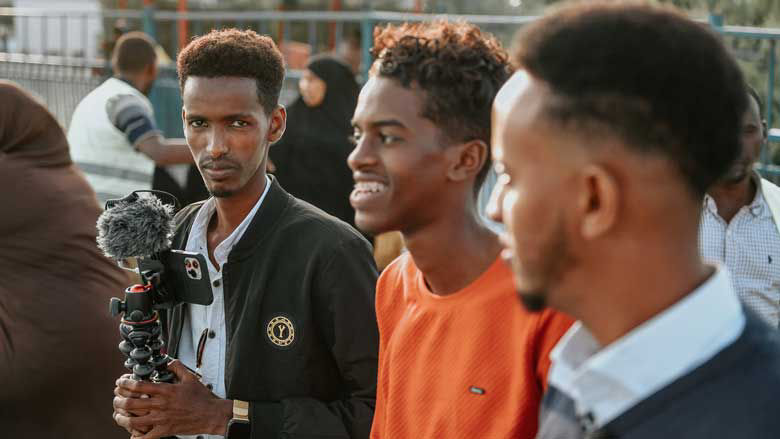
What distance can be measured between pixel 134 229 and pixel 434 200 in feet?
2.87

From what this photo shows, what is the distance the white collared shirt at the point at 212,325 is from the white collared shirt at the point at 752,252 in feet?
5.79

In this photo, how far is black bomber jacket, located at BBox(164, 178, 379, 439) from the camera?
261cm

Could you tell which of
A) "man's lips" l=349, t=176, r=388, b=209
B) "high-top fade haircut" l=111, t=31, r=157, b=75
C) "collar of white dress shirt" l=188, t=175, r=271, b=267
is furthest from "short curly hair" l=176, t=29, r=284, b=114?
"high-top fade haircut" l=111, t=31, r=157, b=75

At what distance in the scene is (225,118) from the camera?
289cm

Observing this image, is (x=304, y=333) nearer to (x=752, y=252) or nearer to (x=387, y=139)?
(x=387, y=139)

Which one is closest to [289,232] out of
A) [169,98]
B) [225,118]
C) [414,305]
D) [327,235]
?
[327,235]

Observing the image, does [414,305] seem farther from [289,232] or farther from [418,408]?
[289,232]

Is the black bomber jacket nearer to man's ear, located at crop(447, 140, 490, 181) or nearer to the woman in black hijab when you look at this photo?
man's ear, located at crop(447, 140, 490, 181)

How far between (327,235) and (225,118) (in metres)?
0.52

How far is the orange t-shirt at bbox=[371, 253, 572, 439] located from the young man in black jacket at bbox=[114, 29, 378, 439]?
0.37 meters

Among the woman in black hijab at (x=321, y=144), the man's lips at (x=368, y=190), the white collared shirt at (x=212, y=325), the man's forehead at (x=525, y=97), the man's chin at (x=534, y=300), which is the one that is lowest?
the woman in black hijab at (x=321, y=144)

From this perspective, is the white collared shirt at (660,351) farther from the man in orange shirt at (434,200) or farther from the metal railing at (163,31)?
the metal railing at (163,31)

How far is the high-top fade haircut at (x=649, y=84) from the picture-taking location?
1364 millimetres

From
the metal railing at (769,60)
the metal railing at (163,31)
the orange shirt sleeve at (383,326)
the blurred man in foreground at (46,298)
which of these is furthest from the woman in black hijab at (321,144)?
the orange shirt sleeve at (383,326)
